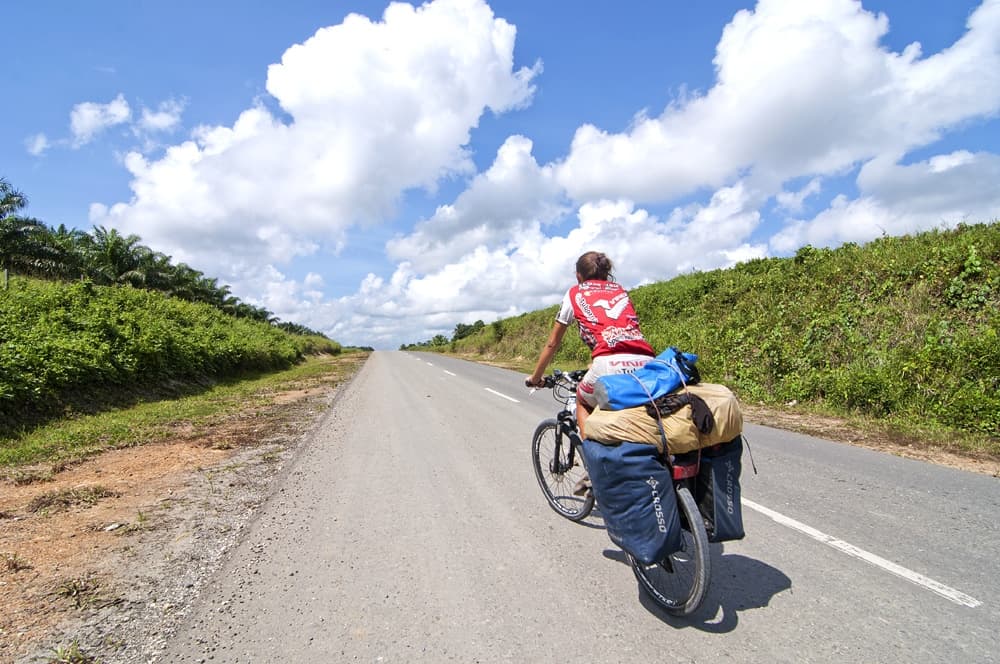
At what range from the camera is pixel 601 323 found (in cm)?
336

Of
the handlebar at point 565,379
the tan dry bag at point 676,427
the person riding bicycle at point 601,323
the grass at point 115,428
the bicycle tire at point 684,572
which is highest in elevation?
the person riding bicycle at point 601,323

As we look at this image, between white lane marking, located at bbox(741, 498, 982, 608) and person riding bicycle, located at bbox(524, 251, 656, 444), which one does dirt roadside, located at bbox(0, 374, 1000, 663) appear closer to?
person riding bicycle, located at bbox(524, 251, 656, 444)

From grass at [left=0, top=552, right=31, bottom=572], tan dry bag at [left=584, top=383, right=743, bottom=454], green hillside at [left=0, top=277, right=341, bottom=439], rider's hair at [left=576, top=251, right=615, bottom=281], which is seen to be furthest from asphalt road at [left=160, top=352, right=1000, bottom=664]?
green hillside at [left=0, top=277, right=341, bottom=439]

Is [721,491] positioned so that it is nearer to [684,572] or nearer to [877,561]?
[684,572]

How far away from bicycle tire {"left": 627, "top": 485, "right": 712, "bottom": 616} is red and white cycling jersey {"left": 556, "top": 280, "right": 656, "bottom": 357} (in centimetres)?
99

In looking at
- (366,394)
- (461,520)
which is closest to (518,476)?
(461,520)

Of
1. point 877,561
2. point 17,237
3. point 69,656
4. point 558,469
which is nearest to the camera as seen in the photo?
point 69,656

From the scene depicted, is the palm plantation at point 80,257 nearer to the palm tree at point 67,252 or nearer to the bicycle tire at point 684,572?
the palm tree at point 67,252

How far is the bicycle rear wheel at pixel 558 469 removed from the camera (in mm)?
4258

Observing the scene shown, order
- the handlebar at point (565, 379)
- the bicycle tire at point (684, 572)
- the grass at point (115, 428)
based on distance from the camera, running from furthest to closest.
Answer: the grass at point (115, 428)
the handlebar at point (565, 379)
the bicycle tire at point (684, 572)

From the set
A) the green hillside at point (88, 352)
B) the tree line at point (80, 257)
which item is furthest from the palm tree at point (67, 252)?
the green hillside at point (88, 352)

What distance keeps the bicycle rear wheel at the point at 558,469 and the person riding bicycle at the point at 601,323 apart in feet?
2.85

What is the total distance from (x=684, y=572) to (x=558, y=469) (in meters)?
1.81

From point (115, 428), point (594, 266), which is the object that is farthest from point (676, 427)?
point (115, 428)
